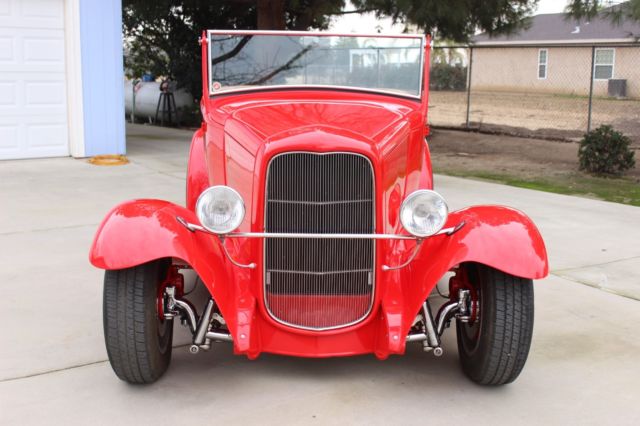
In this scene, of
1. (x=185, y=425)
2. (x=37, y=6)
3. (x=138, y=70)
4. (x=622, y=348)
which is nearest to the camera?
(x=185, y=425)

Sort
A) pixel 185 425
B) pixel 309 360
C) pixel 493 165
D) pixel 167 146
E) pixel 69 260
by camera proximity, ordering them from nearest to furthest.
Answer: pixel 185 425
pixel 309 360
pixel 69 260
pixel 493 165
pixel 167 146

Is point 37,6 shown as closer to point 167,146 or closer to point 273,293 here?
point 167,146

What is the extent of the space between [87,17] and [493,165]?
6.55 meters

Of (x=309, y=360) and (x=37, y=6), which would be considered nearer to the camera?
(x=309, y=360)

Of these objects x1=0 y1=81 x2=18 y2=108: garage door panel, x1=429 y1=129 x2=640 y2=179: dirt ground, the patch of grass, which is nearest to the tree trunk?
x1=429 y1=129 x2=640 y2=179: dirt ground

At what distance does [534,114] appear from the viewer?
22297mm

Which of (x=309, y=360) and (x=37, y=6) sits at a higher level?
(x=37, y=6)

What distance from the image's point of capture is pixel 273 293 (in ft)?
11.2

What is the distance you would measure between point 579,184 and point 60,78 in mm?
7556

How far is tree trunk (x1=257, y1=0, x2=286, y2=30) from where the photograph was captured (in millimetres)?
13553

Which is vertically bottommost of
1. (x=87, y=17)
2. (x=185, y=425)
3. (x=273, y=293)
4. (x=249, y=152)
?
(x=185, y=425)

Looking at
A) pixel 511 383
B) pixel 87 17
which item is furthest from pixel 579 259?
pixel 87 17

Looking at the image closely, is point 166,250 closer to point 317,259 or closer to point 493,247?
point 317,259

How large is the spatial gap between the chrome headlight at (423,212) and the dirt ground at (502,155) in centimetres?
747
